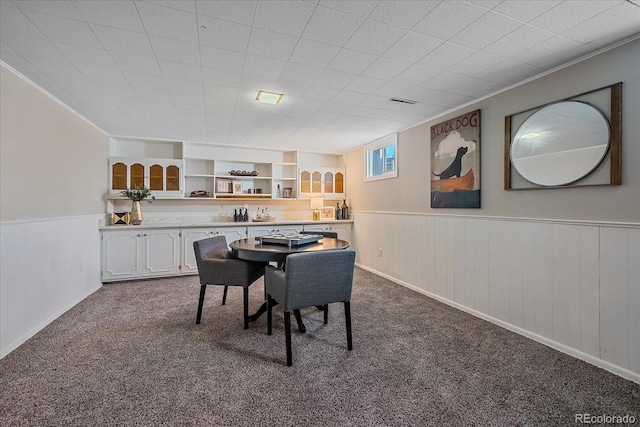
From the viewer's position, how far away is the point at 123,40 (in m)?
1.95

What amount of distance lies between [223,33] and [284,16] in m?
0.45

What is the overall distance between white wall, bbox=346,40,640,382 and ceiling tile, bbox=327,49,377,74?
4.85 ft

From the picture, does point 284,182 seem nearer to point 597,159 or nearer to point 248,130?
point 248,130

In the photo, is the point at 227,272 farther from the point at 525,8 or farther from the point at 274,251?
the point at 525,8

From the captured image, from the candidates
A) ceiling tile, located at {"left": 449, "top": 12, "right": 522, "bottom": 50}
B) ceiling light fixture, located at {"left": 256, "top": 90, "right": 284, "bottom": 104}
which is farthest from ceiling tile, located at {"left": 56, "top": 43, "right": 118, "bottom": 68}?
ceiling tile, located at {"left": 449, "top": 12, "right": 522, "bottom": 50}

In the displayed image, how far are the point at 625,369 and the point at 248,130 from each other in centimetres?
449

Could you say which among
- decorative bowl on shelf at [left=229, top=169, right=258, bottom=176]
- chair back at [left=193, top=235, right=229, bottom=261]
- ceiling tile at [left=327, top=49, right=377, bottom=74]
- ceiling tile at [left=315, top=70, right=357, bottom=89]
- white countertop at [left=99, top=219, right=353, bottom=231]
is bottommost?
chair back at [left=193, top=235, right=229, bottom=261]

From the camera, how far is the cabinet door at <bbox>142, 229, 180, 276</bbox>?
14.4 feet

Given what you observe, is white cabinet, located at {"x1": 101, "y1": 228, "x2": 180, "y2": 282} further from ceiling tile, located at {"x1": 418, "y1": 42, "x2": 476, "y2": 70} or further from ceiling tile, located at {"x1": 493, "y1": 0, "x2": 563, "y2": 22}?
ceiling tile, located at {"x1": 493, "y1": 0, "x2": 563, "y2": 22}

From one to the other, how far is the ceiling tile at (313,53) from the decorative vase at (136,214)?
144 inches

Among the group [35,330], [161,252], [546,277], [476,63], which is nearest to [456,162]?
[476,63]

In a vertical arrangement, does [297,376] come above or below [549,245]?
below

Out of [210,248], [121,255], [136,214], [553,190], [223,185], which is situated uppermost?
[223,185]

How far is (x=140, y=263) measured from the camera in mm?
4359
